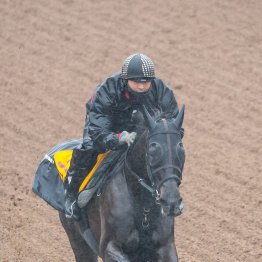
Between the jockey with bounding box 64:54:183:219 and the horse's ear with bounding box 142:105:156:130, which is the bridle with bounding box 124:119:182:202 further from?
the jockey with bounding box 64:54:183:219

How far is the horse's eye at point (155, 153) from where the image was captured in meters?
6.57

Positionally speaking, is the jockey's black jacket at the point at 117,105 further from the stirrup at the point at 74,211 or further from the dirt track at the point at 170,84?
the dirt track at the point at 170,84

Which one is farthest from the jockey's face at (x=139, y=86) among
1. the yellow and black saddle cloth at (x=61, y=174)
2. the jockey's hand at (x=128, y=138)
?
the yellow and black saddle cloth at (x=61, y=174)

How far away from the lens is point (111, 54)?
16141 mm

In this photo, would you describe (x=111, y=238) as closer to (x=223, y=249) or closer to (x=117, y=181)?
(x=117, y=181)

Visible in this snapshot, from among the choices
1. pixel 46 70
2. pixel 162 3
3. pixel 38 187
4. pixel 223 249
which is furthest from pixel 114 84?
pixel 162 3

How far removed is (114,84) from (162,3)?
1106cm

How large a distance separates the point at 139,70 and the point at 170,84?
25.6 ft

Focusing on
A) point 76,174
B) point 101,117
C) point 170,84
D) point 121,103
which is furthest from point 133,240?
point 170,84

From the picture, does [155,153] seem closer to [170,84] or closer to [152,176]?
[152,176]

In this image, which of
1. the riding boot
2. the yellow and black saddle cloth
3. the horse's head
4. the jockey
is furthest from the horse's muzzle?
the riding boot

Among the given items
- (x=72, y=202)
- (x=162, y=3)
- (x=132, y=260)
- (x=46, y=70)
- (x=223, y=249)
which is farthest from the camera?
(x=162, y=3)

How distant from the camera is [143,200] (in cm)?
716

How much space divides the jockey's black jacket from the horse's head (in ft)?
2.10
